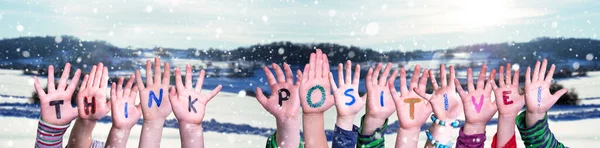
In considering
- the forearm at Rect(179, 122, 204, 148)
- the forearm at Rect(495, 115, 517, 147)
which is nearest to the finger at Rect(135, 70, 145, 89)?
the forearm at Rect(179, 122, 204, 148)

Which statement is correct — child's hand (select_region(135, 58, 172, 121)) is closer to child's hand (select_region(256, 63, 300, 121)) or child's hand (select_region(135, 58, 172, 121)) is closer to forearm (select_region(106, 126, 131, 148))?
forearm (select_region(106, 126, 131, 148))

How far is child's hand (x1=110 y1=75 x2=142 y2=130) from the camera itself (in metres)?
3.26

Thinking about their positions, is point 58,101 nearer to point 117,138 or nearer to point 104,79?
point 104,79

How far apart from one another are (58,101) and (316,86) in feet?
4.06

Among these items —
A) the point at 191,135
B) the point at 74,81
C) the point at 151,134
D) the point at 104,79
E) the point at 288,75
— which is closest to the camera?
the point at 191,135

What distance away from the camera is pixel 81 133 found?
3459mm

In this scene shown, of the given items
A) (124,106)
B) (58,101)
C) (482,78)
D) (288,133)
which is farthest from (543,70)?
(58,101)

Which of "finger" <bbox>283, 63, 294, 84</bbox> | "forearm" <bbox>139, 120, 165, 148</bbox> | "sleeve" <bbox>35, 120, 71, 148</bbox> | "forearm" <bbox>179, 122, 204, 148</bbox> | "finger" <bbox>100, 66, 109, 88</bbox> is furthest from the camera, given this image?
"finger" <bbox>100, 66, 109, 88</bbox>

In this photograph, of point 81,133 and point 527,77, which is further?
point 81,133

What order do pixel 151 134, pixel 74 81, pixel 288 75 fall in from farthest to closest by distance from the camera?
pixel 74 81 < pixel 288 75 < pixel 151 134

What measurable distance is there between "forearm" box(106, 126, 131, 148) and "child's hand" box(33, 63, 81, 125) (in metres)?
0.29

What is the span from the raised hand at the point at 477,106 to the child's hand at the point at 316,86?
57cm

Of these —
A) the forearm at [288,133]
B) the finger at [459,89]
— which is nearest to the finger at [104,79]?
the forearm at [288,133]

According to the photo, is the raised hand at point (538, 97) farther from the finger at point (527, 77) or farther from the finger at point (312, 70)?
the finger at point (312, 70)
